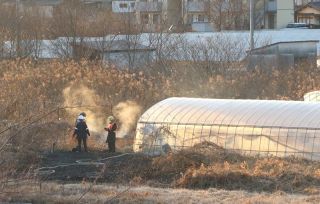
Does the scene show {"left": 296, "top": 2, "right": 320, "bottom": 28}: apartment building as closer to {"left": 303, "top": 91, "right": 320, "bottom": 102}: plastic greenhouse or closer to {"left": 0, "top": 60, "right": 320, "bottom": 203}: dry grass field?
{"left": 0, "top": 60, "right": 320, "bottom": 203}: dry grass field

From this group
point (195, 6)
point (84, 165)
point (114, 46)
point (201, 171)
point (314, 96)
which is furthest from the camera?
point (195, 6)

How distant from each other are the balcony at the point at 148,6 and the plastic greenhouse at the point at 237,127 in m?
45.6

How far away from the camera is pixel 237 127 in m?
16.2

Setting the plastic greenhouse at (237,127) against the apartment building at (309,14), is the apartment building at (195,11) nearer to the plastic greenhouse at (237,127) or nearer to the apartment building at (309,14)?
the apartment building at (309,14)

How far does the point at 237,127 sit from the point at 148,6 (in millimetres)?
49634

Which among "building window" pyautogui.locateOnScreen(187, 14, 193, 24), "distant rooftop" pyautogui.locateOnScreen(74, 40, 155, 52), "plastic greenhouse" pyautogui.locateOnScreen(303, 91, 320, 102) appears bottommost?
"plastic greenhouse" pyautogui.locateOnScreen(303, 91, 320, 102)

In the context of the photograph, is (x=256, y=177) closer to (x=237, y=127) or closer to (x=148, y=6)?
(x=237, y=127)

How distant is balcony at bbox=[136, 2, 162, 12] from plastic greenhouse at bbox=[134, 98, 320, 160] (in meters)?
45.6

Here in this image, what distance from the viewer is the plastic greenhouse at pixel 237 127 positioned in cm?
1548

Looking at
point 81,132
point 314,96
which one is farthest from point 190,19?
point 81,132

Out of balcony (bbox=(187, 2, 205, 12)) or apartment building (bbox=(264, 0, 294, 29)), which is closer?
apartment building (bbox=(264, 0, 294, 29))

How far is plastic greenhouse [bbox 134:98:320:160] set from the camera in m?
15.5

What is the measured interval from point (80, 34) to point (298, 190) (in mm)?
26984

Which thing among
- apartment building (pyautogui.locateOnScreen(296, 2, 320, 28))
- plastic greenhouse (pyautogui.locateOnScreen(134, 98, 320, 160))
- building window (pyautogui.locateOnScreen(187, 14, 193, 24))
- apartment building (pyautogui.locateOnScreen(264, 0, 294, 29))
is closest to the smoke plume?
plastic greenhouse (pyautogui.locateOnScreen(134, 98, 320, 160))
